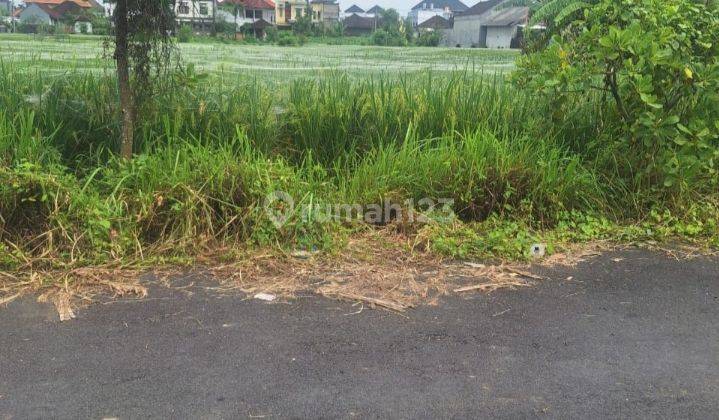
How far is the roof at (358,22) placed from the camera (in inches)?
320

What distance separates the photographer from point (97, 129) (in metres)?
4.73

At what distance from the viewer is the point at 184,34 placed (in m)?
4.77

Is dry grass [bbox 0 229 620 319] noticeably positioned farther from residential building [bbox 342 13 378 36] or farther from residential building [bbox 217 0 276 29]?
Answer: residential building [bbox 342 13 378 36]

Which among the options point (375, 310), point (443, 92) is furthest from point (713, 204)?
point (375, 310)

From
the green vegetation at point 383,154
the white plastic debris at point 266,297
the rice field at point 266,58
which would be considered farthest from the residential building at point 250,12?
the white plastic debris at point 266,297

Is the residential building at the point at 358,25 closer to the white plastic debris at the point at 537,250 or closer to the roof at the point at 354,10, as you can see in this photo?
the roof at the point at 354,10

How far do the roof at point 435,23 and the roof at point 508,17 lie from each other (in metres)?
0.57

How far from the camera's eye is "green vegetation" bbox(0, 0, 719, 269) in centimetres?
393

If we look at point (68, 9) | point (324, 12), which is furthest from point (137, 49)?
point (324, 12)

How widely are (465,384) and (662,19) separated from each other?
3075 mm

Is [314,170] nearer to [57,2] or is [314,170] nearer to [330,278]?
[330,278]

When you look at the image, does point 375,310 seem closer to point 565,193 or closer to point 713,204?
point 565,193

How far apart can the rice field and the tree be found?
1.15 ft

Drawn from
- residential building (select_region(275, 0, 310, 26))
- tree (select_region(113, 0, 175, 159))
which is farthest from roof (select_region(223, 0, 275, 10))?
tree (select_region(113, 0, 175, 159))
